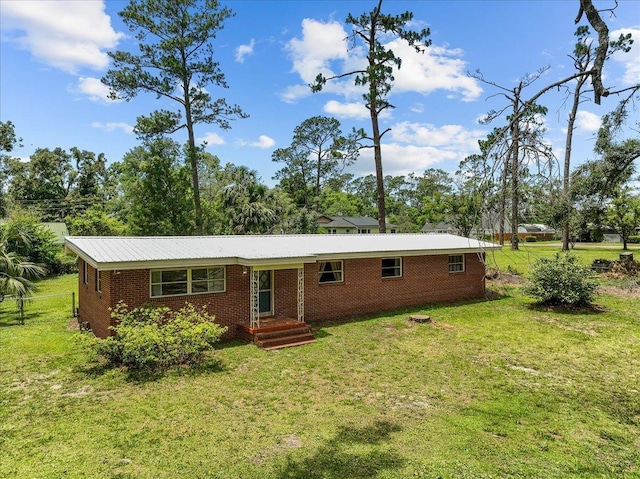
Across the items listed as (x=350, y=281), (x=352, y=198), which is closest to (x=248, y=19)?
(x=350, y=281)

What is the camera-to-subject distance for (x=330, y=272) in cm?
1409

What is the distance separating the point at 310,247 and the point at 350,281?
6.26 ft

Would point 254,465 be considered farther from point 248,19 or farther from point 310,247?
point 248,19

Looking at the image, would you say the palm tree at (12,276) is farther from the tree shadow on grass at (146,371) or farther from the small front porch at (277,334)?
the small front porch at (277,334)

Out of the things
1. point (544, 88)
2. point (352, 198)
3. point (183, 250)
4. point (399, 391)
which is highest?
point (352, 198)

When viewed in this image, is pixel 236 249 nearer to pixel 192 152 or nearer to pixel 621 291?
pixel 192 152

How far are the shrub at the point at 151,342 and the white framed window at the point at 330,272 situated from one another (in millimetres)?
4882

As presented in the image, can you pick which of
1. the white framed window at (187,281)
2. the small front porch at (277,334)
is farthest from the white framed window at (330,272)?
the white framed window at (187,281)

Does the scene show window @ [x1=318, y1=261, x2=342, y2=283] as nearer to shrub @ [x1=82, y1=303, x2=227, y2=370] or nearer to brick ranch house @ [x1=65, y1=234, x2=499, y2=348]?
brick ranch house @ [x1=65, y1=234, x2=499, y2=348]

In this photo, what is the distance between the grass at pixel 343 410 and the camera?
5.27 m

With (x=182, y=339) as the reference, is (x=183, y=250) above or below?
above

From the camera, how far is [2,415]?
670 centimetres

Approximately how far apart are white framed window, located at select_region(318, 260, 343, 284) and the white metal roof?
513mm

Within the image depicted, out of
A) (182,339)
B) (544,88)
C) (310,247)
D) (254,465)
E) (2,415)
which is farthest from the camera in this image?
(310,247)
